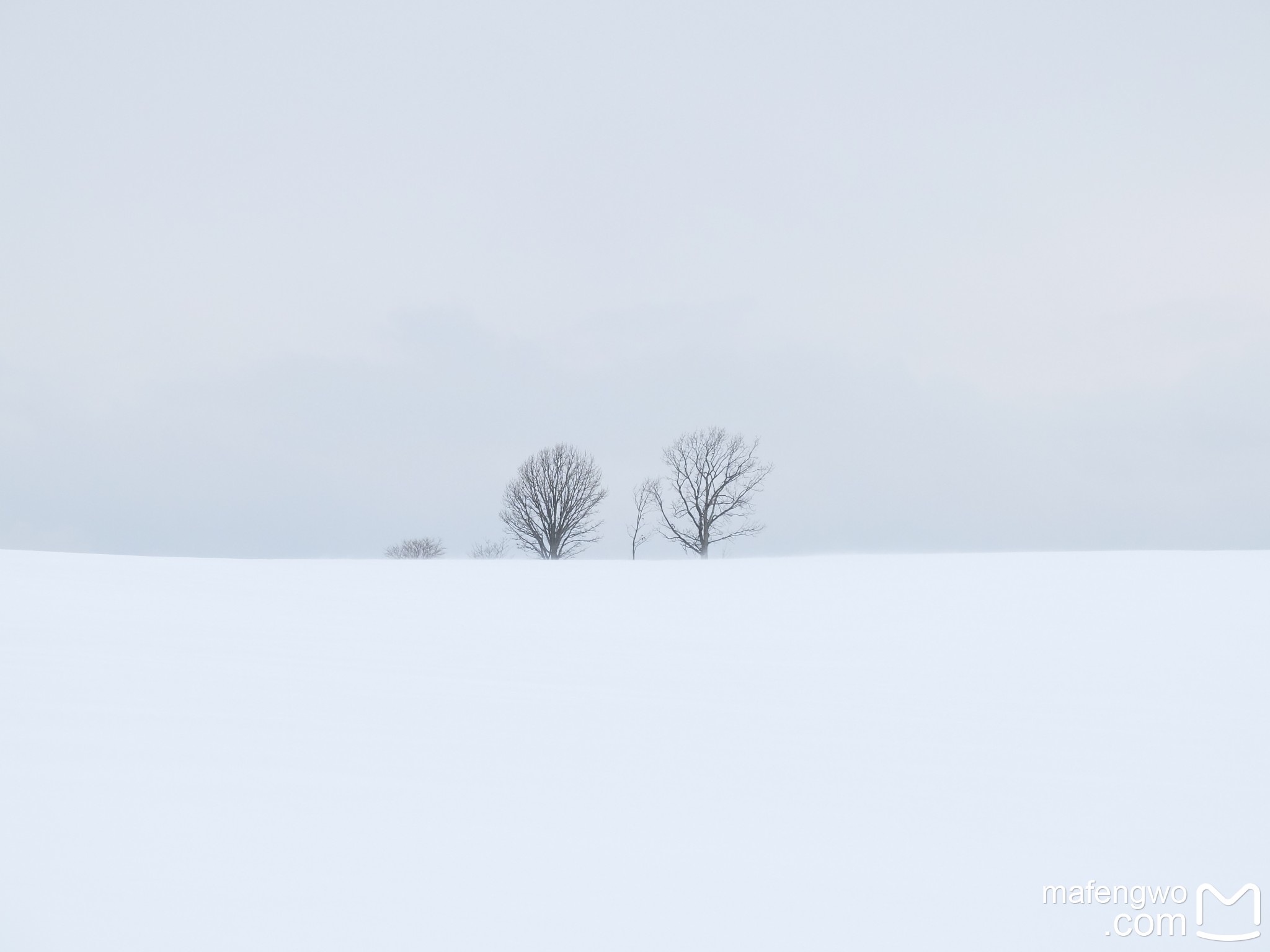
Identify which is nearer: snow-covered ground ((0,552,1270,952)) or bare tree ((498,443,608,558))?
snow-covered ground ((0,552,1270,952))

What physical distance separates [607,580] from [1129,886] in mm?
7478

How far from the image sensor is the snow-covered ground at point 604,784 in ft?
6.54

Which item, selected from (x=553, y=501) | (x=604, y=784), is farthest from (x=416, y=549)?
(x=604, y=784)

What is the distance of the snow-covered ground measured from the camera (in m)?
1.99

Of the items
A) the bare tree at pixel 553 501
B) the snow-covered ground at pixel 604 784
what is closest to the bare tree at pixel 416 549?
the bare tree at pixel 553 501

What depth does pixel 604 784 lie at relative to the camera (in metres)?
2.70

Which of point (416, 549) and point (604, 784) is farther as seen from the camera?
point (416, 549)

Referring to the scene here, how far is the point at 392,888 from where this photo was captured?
6.81 ft

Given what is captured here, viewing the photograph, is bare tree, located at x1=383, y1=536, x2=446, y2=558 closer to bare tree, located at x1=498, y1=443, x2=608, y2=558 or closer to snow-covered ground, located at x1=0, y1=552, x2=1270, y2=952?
bare tree, located at x1=498, y1=443, x2=608, y2=558

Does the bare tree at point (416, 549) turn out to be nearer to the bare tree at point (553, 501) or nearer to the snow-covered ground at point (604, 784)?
the bare tree at point (553, 501)

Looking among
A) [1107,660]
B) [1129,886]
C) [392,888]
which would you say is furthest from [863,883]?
[1107,660]

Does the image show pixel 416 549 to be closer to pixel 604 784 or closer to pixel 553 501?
pixel 553 501

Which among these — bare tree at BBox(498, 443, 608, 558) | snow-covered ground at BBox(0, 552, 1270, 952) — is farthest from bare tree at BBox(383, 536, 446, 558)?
snow-covered ground at BBox(0, 552, 1270, 952)

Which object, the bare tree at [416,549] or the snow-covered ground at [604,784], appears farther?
the bare tree at [416,549]
